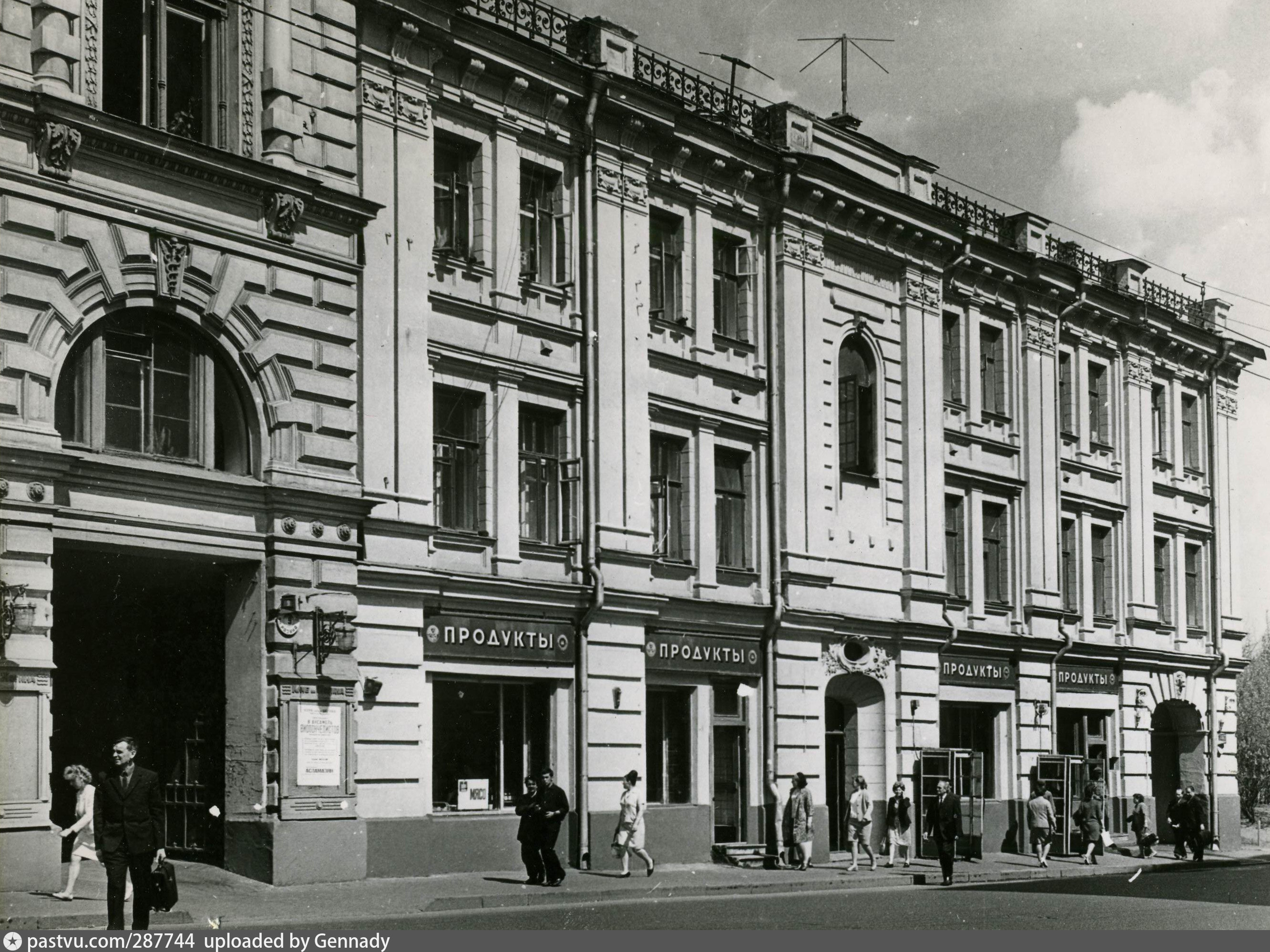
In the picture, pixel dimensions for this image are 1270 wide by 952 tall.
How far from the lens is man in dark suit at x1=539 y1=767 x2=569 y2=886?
2375cm

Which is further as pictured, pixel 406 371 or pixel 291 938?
pixel 406 371

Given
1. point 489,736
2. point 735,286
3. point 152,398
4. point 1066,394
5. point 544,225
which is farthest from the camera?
point 1066,394

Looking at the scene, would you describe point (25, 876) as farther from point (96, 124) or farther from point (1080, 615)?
point (1080, 615)

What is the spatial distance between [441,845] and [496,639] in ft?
10.3

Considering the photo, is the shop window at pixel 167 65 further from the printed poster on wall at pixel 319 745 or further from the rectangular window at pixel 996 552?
the rectangular window at pixel 996 552

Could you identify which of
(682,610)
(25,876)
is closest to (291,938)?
(25,876)

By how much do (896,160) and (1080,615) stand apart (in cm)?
1189

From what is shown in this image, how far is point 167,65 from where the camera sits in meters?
21.9

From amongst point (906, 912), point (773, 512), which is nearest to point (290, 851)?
point (906, 912)

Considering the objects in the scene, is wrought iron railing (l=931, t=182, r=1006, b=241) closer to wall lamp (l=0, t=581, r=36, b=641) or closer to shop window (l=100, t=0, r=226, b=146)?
shop window (l=100, t=0, r=226, b=146)

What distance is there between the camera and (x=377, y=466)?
79.4 ft

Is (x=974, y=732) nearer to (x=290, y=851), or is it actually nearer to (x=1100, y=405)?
(x=1100, y=405)

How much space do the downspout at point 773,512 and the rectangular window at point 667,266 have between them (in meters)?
2.31

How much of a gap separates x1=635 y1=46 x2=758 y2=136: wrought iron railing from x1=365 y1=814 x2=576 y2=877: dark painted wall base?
12.2 m
